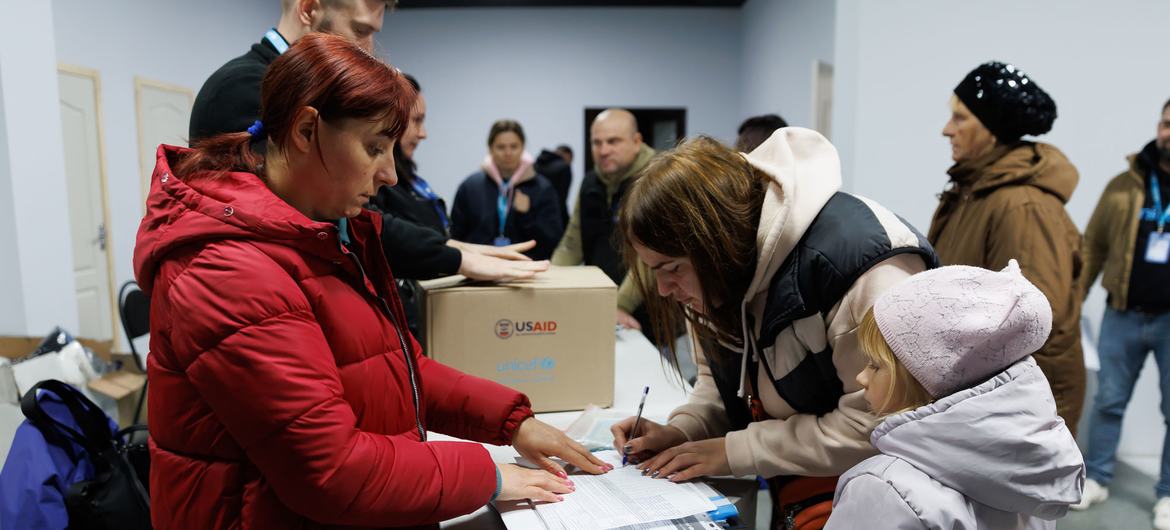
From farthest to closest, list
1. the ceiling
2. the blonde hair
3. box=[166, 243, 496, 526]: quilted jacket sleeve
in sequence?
1. the ceiling
2. the blonde hair
3. box=[166, 243, 496, 526]: quilted jacket sleeve

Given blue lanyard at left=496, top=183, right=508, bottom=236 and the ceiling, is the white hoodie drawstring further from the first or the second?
the ceiling

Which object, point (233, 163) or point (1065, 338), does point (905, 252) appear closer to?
point (233, 163)

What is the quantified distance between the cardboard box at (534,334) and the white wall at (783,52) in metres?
3.32

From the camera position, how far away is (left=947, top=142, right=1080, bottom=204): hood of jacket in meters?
2.21

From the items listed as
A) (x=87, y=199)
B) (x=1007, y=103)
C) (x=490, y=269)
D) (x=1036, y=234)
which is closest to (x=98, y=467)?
(x=490, y=269)

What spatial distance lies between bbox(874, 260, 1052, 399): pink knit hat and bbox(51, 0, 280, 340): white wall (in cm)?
432

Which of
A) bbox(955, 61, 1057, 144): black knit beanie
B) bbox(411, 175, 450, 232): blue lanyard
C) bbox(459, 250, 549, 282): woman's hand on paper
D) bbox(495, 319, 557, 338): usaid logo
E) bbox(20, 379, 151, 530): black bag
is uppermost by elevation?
bbox(955, 61, 1057, 144): black knit beanie

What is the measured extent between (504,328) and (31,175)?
2208 mm

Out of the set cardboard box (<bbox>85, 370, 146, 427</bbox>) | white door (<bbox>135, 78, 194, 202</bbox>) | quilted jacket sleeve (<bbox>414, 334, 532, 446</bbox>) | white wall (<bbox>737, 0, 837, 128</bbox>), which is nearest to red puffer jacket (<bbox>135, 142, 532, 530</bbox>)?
quilted jacket sleeve (<bbox>414, 334, 532, 446</bbox>)

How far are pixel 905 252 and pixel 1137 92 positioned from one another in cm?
293

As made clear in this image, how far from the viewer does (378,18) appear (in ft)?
5.14

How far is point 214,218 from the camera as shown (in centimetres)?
89

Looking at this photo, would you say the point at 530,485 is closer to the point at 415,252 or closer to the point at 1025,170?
the point at 415,252

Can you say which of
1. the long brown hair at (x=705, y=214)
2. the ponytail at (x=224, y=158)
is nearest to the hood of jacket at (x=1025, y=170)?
the long brown hair at (x=705, y=214)
